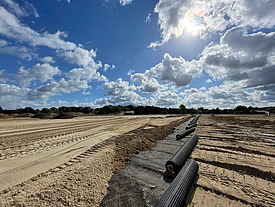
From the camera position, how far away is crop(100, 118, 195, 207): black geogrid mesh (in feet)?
12.3

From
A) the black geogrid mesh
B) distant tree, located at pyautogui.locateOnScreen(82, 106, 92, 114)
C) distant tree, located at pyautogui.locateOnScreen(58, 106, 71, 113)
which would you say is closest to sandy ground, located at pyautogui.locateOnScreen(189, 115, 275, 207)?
the black geogrid mesh

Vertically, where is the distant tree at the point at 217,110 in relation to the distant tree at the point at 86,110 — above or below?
below

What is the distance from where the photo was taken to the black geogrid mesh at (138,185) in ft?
12.3

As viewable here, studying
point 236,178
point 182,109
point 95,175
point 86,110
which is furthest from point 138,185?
point 182,109

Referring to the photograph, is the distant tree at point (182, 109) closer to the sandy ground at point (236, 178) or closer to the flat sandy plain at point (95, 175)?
the flat sandy plain at point (95, 175)

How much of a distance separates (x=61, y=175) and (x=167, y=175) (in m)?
4.50

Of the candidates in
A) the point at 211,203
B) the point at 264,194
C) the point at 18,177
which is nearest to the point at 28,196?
the point at 18,177

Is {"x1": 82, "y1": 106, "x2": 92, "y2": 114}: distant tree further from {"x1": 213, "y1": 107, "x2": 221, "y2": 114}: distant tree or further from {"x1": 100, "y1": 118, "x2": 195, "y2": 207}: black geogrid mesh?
{"x1": 213, "y1": 107, "x2": 221, "y2": 114}: distant tree

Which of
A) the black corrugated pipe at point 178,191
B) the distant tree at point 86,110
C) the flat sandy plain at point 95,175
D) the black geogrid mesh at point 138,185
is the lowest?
the black geogrid mesh at point 138,185

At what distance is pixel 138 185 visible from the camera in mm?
4539

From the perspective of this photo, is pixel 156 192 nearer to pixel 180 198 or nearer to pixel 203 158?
pixel 180 198

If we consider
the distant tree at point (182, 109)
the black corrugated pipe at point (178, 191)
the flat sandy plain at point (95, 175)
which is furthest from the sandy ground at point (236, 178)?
the distant tree at point (182, 109)

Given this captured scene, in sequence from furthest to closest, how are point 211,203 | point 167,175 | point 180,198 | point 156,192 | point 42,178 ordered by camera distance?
point 167,175 < point 42,178 < point 156,192 < point 211,203 < point 180,198

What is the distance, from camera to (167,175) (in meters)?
5.18
